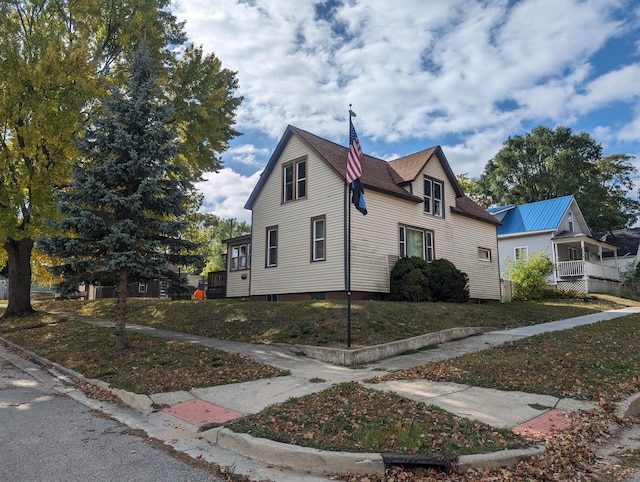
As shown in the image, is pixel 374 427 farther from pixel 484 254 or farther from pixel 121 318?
pixel 484 254

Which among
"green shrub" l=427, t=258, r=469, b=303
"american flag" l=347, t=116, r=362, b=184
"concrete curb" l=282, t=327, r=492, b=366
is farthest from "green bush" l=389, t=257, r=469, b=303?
"american flag" l=347, t=116, r=362, b=184

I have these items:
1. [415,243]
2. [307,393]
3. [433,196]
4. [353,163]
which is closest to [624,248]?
[433,196]

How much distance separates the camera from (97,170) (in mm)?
10078

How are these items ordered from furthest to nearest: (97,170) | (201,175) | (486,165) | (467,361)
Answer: (486,165), (201,175), (97,170), (467,361)

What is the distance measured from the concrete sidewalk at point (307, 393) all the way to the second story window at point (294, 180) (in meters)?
9.65

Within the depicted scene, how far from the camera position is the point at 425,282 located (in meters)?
16.8

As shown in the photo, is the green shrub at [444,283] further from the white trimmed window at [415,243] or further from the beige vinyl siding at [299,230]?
the beige vinyl siding at [299,230]

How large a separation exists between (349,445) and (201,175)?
61.4 ft

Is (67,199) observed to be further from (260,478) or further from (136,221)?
(260,478)

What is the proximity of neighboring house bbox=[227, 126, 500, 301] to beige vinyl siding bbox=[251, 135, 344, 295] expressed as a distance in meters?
0.04

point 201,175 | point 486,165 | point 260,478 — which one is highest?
point 486,165

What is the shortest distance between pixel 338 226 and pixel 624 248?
3718cm

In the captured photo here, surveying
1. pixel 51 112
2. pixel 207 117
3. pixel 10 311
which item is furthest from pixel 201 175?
pixel 10 311

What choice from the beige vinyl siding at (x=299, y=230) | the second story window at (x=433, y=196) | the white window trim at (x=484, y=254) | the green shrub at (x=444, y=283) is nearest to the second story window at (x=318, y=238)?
the beige vinyl siding at (x=299, y=230)
